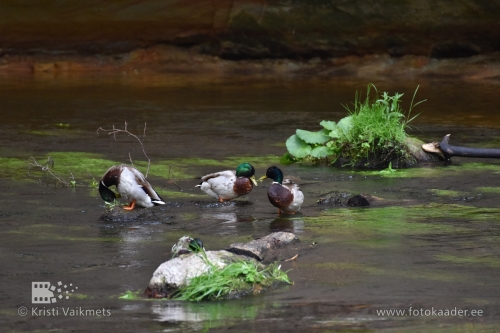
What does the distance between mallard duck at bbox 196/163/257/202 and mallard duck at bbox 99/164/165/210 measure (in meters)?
0.55

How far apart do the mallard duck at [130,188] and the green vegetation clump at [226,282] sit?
6.86 feet

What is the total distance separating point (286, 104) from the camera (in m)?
13.7

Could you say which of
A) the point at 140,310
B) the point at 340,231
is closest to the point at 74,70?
the point at 340,231

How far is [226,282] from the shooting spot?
192 inches

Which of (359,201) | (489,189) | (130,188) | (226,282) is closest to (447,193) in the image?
(489,189)

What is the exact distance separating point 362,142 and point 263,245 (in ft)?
12.3

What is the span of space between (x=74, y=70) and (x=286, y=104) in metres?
6.89

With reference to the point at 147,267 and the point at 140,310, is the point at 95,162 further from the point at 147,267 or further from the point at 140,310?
the point at 140,310

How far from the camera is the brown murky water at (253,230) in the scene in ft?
15.2

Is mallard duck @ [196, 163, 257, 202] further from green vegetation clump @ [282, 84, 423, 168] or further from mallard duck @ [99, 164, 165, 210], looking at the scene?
green vegetation clump @ [282, 84, 423, 168]

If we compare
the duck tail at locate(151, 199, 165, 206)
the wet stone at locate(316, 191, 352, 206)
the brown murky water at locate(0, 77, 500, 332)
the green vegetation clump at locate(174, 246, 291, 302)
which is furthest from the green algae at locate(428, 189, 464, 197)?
the green vegetation clump at locate(174, 246, 291, 302)

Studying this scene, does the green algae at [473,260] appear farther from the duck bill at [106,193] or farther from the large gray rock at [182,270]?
the duck bill at [106,193]

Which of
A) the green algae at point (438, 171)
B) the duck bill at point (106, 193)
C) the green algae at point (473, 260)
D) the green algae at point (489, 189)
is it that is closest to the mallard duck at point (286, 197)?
the duck bill at point (106, 193)

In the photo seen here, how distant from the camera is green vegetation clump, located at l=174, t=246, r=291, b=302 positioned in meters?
4.85
